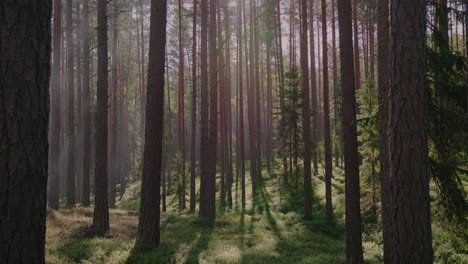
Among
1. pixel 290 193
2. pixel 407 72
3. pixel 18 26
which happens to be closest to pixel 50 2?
pixel 18 26

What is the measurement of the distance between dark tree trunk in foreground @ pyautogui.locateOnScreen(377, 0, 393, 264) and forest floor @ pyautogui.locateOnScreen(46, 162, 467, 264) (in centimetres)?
196

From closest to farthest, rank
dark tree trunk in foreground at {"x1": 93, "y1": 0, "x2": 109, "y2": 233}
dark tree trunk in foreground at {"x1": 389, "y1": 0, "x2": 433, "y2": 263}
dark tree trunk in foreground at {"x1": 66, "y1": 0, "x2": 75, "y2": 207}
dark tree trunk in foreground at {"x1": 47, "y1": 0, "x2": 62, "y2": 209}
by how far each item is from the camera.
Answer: dark tree trunk in foreground at {"x1": 389, "y1": 0, "x2": 433, "y2": 263}, dark tree trunk in foreground at {"x1": 93, "y1": 0, "x2": 109, "y2": 233}, dark tree trunk in foreground at {"x1": 47, "y1": 0, "x2": 62, "y2": 209}, dark tree trunk in foreground at {"x1": 66, "y1": 0, "x2": 75, "y2": 207}

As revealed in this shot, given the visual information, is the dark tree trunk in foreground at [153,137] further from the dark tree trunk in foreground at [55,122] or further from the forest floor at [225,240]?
the dark tree trunk in foreground at [55,122]

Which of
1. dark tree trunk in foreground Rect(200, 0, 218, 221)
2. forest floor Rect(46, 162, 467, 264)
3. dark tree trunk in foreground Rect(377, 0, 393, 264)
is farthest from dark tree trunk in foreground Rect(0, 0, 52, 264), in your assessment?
dark tree trunk in foreground Rect(200, 0, 218, 221)

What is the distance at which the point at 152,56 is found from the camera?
9.98 meters

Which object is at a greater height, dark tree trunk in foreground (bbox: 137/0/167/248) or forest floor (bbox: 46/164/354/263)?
dark tree trunk in foreground (bbox: 137/0/167/248)

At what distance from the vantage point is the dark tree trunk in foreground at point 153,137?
9906 millimetres

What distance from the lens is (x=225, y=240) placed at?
512 inches

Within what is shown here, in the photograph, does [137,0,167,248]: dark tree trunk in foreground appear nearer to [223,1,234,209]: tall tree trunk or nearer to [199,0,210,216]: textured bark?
[199,0,210,216]: textured bark

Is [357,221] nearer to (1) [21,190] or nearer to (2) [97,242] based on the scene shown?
(2) [97,242]

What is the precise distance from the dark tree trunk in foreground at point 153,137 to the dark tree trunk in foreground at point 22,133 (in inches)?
292

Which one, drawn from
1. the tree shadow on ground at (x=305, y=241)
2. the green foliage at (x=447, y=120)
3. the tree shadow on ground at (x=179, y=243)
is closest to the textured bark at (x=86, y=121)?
the tree shadow on ground at (x=179, y=243)

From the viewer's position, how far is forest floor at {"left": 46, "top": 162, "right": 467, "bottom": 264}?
949cm

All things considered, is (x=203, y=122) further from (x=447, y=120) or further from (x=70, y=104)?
(x=447, y=120)
